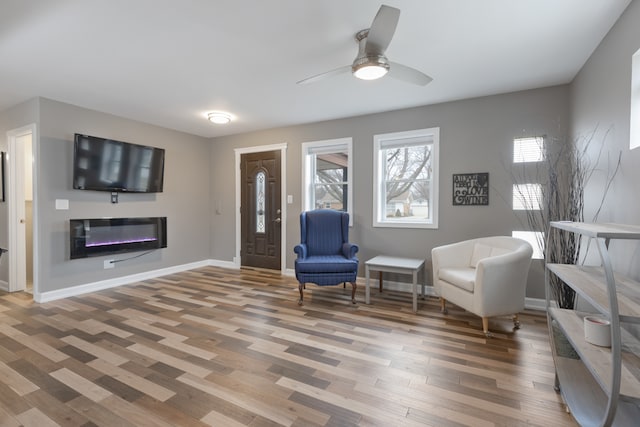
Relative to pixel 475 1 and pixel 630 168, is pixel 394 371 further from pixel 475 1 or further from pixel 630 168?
pixel 475 1

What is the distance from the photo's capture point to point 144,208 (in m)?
4.79

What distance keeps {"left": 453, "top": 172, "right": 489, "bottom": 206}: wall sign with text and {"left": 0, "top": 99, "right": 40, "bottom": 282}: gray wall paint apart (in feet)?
17.3

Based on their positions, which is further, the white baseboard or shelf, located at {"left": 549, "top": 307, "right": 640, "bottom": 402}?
the white baseboard

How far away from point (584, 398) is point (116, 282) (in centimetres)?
520

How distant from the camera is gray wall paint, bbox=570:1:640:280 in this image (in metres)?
1.95

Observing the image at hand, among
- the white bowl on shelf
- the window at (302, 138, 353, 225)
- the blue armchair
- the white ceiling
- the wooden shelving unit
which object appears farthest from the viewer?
the window at (302, 138, 353, 225)

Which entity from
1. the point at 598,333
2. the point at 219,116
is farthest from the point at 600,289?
the point at 219,116

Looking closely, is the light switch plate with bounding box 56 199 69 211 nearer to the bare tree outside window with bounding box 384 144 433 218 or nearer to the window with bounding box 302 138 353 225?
the window with bounding box 302 138 353 225

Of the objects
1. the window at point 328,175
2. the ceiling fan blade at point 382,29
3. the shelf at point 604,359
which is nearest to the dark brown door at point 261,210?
→ the window at point 328,175

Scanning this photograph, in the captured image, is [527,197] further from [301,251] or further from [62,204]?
[62,204]

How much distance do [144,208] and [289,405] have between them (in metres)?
4.16

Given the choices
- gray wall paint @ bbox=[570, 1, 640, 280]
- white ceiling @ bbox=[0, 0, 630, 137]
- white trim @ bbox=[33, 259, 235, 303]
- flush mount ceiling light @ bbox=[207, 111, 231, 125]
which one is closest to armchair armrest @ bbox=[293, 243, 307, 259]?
white ceiling @ bbox=[0, 0, 630, 137]

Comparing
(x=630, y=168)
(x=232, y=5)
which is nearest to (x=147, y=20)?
(x=232, y=5)

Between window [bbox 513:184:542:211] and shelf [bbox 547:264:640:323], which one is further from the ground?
window [bbox 513:184:542:211]
